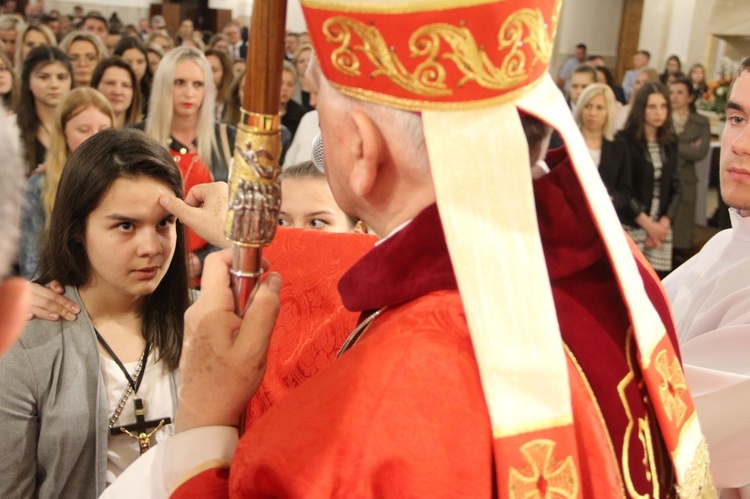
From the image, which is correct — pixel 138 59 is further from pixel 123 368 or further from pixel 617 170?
pixel 123 368

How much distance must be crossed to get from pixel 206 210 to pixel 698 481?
3.91 feet

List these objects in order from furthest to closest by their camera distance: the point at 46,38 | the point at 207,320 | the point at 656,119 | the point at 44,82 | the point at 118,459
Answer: the point at 46,38, the point at 656,119, the point at 44,82, the point at 118,459, the point at 207,320

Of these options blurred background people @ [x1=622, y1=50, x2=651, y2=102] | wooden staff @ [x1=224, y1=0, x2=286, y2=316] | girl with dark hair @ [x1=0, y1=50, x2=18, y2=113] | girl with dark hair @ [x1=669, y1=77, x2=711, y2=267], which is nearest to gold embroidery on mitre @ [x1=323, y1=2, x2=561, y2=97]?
wooden staff @ [x1=224, y1=0, x2=286, y2=316]

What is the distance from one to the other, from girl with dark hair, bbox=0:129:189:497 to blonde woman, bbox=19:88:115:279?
153cm

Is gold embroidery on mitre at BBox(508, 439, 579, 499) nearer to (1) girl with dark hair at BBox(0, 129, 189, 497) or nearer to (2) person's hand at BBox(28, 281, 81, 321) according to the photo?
(1) girl with dark hair at BBox(0, 129, 189, 497)

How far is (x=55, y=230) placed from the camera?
2199 millimetres

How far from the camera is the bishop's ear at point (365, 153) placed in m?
1.18

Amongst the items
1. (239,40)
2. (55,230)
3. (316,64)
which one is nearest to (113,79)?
(55,230)

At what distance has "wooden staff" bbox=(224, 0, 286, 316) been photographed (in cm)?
123

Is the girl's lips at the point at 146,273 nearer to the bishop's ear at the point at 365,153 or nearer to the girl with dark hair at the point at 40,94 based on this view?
the bishop's ear at the point at 365,153

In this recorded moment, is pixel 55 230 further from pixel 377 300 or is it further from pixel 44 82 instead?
pixel 44 82

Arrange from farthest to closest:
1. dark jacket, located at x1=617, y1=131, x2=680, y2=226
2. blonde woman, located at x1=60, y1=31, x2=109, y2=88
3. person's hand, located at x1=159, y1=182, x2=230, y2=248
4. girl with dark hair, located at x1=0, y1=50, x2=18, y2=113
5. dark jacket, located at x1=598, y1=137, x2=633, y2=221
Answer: blonde woman, located at x1=60, y1=31, x2=109, y2=88, dark jacket, located at x1=617, y1=131, x2=680, y2=226, dark jacket, located at x1=598, y1=137, x2=633, y2=221, girl with dark hair, located at x1=0, y1=50, x2=18, y2=113, person's hand, located at x1=159, y1=182, x2=230, y2=248

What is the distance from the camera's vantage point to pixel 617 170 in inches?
236

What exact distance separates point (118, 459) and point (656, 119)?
5.11 meters
